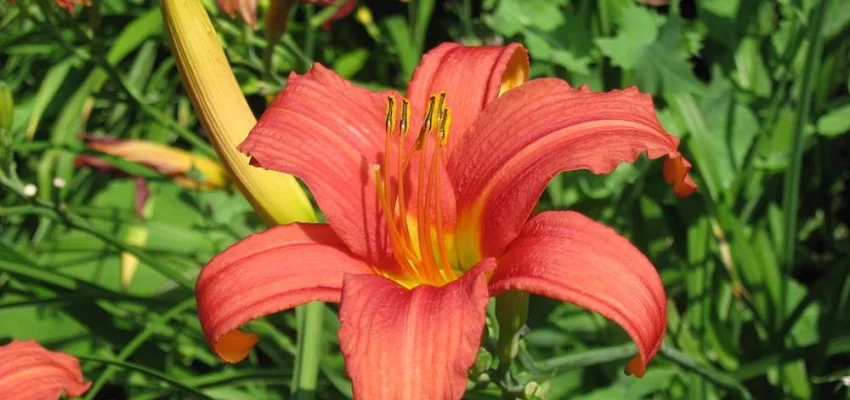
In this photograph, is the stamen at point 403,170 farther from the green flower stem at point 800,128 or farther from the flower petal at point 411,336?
the green flower stem at point 800,128

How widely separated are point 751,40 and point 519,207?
0.96 metres

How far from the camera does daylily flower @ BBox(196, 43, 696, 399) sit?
0.77 metres

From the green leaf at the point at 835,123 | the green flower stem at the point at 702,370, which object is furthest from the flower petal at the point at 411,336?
the green leaf at the point at 835,123

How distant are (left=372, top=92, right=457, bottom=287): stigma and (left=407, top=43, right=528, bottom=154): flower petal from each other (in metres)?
0.03

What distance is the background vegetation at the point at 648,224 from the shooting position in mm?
1380

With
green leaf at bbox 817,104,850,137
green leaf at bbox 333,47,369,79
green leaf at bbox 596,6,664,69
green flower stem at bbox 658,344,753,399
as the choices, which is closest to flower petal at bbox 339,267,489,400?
green flower stem at bbox 658,344,753,399

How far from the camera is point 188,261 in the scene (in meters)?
1.81

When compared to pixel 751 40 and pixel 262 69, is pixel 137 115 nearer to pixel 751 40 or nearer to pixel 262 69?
pixel 262 69

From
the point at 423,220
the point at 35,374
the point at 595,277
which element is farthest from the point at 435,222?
the point at 35,374

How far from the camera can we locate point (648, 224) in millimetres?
1659

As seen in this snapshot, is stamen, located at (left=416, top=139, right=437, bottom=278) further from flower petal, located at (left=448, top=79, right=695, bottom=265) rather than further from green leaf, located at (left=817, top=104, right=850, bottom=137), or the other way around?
green leaf, located at (left=817, top=104, right=850, bottom=137)

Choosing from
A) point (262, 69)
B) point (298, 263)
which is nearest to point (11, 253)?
point (262, 69)

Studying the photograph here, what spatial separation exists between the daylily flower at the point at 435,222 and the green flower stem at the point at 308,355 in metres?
0.25

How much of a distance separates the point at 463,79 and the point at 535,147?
0.49 ft
